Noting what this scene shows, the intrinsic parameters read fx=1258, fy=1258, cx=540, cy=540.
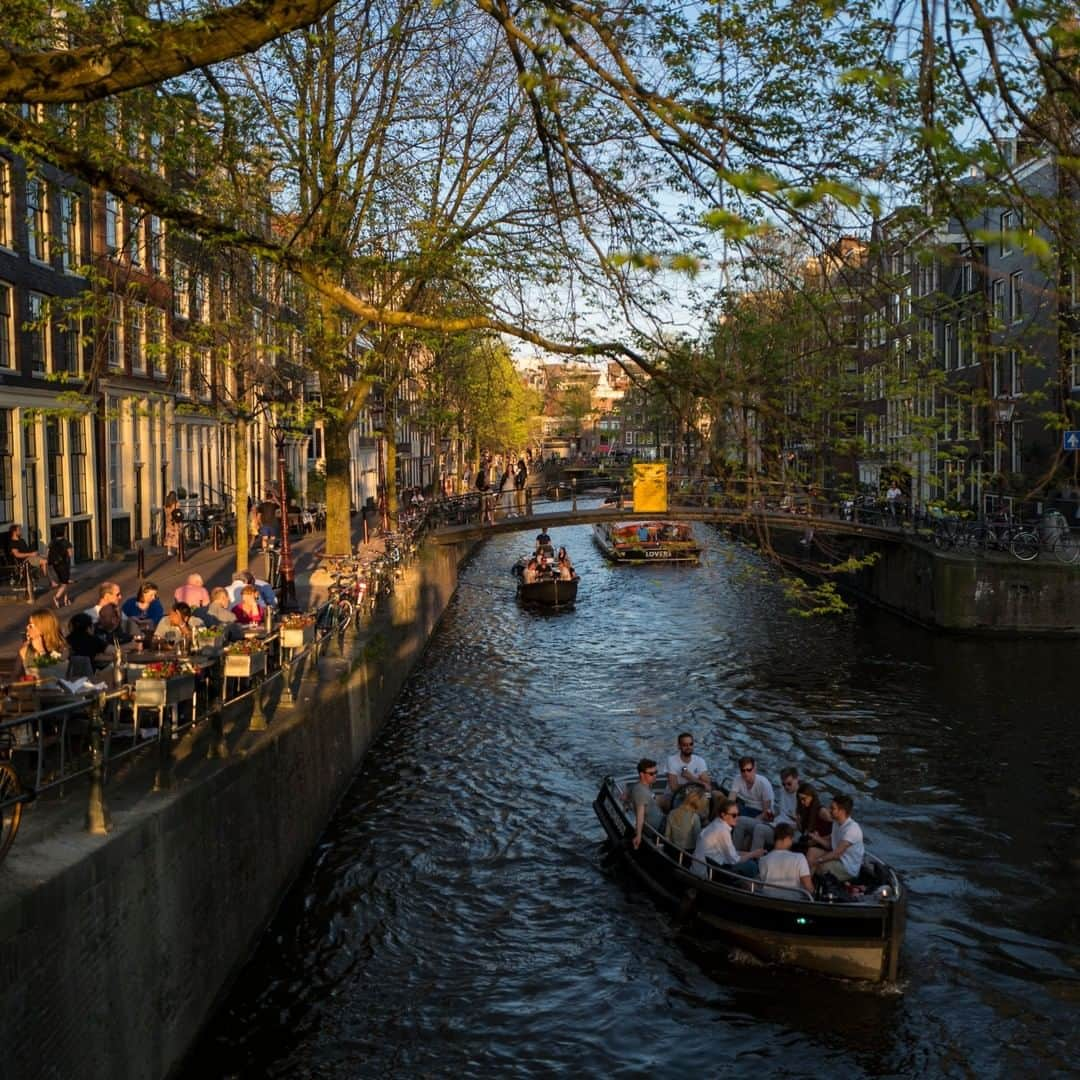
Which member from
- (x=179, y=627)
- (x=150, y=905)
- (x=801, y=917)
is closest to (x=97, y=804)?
(x=150, y=905)

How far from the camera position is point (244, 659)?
1391cm

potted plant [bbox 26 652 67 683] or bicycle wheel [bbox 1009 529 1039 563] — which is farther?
bicycle wheel [bbox 1009 529 1039 563]

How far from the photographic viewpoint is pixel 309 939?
13250 mm

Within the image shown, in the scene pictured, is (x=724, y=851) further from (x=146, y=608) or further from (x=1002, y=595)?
(x=1002, y=595)

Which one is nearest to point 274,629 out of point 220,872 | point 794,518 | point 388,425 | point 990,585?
point 220,872

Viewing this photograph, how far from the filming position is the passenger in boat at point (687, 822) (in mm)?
14438

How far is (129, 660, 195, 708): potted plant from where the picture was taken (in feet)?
36.9

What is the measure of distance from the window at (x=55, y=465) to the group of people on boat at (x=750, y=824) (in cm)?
1677

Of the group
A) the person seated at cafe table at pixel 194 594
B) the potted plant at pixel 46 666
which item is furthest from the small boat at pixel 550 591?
the potted plant at pixel 46 666

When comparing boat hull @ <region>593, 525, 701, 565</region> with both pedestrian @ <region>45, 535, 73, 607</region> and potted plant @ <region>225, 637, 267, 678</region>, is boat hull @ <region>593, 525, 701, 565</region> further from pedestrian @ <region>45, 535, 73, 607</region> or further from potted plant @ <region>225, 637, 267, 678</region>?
potted plant @ <region>225, 637, 267, 678</region>

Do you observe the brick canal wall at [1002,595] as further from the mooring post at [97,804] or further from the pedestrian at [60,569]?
the mooring post at [97,804]

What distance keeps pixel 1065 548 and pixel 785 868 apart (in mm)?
23409

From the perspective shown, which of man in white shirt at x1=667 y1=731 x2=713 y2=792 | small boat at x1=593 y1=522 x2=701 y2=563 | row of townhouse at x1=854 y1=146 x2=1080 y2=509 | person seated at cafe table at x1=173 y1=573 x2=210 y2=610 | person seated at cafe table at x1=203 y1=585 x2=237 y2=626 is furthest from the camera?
small boat at x1=593 y1=522 x2=701 y2=563

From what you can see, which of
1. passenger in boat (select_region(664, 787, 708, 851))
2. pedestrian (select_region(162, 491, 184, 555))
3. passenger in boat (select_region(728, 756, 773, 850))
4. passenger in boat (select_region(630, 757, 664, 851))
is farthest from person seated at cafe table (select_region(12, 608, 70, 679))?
pedestrian (select_region(162, 491, 184, 555))
